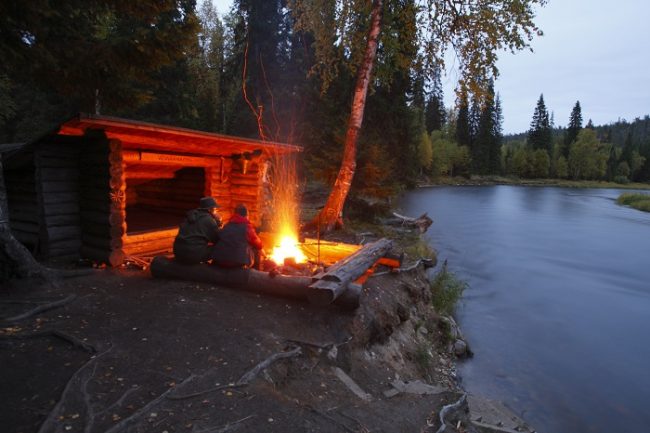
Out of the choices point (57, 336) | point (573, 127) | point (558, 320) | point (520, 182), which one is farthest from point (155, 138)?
point (573, 127)

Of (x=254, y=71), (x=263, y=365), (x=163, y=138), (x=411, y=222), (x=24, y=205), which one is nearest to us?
(x=263, y=365)

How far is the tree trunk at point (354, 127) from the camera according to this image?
39.5ft

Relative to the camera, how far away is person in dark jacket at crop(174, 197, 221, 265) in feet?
23.0

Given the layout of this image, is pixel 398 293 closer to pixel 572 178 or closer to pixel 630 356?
pixel 630 356

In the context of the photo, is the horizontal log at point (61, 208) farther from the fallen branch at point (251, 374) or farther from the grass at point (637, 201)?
the grass at point (637, 201)

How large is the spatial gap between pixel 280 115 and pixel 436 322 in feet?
66.5

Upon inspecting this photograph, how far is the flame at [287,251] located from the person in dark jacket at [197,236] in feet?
5.18

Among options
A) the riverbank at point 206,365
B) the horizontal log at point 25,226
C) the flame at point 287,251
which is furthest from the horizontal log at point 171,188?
the riverbank at point 206,365

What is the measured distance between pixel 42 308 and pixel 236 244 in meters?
2.93

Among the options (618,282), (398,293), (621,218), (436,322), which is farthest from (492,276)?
(621,218)

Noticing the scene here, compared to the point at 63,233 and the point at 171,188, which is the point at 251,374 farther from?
the point at 171,188

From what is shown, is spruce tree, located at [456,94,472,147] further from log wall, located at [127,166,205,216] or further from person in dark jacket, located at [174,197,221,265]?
person in dark jacket, located at [174,197,221,265]

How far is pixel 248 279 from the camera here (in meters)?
6.78

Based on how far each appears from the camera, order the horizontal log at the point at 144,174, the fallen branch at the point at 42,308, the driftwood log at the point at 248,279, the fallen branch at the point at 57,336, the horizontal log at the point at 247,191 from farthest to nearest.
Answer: the horizontal log at the point at 144,174, the horizontal log at the point at 247,191, the driftwood log at the point at 248,279, the fallen branch at the point at 42,308, the fallen branch at the point at 57,336
